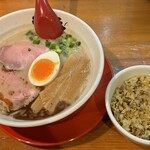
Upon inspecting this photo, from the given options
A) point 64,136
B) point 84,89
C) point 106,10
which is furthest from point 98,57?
point 106,10

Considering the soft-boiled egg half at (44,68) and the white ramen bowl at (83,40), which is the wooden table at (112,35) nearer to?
the white ramen bowl at (83,40)

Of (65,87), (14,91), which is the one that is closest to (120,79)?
(65,87)

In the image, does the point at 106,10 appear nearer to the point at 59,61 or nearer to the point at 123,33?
the point at 123,33

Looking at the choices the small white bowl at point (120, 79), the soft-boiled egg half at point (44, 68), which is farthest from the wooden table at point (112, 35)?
the soft-boiled egg half at point (44, 68)

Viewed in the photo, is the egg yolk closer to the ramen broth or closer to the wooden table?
the ramen broth

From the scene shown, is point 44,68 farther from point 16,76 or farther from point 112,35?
point 112,35

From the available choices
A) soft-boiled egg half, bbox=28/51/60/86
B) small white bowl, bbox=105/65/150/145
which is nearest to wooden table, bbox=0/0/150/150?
small white bowl, bbox=105/65/150/145
